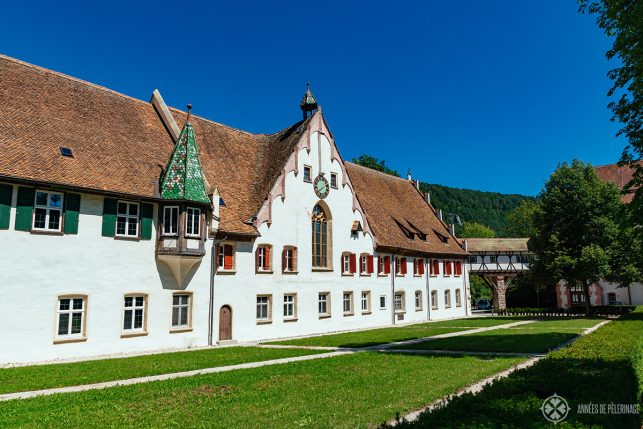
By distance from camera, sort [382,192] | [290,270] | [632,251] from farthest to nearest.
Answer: [382,192], [632,251], [290,270]

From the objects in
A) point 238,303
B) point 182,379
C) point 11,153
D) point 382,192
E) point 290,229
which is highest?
point 382,192

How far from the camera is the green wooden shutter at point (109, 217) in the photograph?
21.5 metres

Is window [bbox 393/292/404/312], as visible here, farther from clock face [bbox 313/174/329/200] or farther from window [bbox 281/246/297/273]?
window [bbox 281/246/297/273]

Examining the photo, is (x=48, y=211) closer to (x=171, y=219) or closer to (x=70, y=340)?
(x=171, y=219)

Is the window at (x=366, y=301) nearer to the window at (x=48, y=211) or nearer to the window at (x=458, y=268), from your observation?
the window at (x=458, y=268)

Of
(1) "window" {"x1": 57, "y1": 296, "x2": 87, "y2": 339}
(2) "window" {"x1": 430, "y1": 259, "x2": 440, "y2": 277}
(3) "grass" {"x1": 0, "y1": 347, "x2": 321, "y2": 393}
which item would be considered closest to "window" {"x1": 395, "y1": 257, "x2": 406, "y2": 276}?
(2) "window" {"x1": 430, "y1": 259, "x2": 440, "y2": 277}

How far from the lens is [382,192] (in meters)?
45.7

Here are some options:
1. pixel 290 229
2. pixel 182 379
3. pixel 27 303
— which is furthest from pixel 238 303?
pixel 182 379

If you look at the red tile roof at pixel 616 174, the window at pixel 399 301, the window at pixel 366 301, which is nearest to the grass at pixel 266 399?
the window at pixel 366 301

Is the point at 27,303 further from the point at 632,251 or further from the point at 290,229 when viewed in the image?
the point at 632,251

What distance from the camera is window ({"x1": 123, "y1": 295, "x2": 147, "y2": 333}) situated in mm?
22017

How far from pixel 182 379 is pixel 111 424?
15.7ft

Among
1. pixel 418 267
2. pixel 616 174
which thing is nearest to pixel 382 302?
pixel 418 267

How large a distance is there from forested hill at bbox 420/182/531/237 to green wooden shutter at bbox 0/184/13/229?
15264 centimetres
